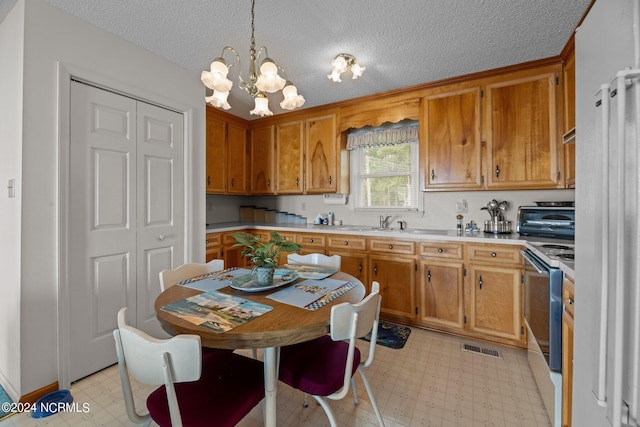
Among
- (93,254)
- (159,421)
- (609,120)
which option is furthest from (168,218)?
(609,120)

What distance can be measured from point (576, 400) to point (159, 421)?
1536 mm

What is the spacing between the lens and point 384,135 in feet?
11.2

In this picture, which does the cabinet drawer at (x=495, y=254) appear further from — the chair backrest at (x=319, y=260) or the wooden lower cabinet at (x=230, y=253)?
the wooden lower cabinet at (x=230, y=253)

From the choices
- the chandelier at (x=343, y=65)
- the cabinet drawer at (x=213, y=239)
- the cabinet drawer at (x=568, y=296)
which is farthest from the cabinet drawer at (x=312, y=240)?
the cabinet drawer at (x=568, y=296)

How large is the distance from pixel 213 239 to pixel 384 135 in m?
2.46

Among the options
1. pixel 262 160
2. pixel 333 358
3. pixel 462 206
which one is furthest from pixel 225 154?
pixel 333 358

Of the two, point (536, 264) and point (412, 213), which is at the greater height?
point (412, 213)

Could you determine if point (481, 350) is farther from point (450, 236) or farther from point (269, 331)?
point (269, 331)

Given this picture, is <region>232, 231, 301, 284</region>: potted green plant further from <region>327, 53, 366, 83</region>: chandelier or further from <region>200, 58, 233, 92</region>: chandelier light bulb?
<region>327, 53, 366, 83</region>: chandelier

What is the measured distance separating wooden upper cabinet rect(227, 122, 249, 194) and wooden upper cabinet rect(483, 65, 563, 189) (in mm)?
3139

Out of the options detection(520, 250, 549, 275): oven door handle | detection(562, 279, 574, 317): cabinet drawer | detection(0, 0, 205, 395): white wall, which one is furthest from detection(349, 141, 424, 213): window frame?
detection(0, 0, 205, 395): white wall

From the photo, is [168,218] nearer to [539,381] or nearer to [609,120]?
[609,120]

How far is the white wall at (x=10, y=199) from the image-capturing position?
5.56 ft

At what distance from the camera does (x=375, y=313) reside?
4.42 feet
